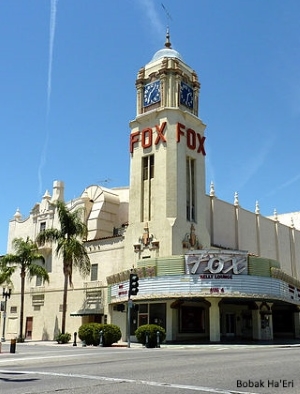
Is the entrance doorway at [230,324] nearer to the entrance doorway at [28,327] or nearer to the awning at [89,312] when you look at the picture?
the awning at [89,312]

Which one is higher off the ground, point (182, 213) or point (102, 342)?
point (182, 213)

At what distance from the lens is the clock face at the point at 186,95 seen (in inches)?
1842

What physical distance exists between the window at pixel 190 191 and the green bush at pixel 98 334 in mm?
14264

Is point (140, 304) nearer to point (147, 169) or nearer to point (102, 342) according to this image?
point (102, 342)

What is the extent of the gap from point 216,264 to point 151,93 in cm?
1910

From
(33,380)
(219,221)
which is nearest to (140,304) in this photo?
(219,221)

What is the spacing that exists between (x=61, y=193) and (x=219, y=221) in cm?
1696

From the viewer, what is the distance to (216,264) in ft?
118

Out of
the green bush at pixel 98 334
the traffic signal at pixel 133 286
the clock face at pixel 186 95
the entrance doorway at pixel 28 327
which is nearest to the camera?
the traffic signal at pixel 133 286

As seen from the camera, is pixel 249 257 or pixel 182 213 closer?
pixel 249 257

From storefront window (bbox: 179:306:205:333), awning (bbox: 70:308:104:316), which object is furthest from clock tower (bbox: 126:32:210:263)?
awning (bbox: 70:308:104:316)

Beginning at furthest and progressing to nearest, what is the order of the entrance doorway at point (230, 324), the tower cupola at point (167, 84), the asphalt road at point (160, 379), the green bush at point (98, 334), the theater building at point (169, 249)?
the tower cupola at point (167, 84)
the entrance doorway at point (230, 324)
the theater building at point (169, 249)
the green bush at point (98, 334)
the asphalt road at point (160, 379)

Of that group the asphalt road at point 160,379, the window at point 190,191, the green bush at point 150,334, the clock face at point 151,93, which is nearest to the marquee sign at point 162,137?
the window at point 190,191

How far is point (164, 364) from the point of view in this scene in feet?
54.6
